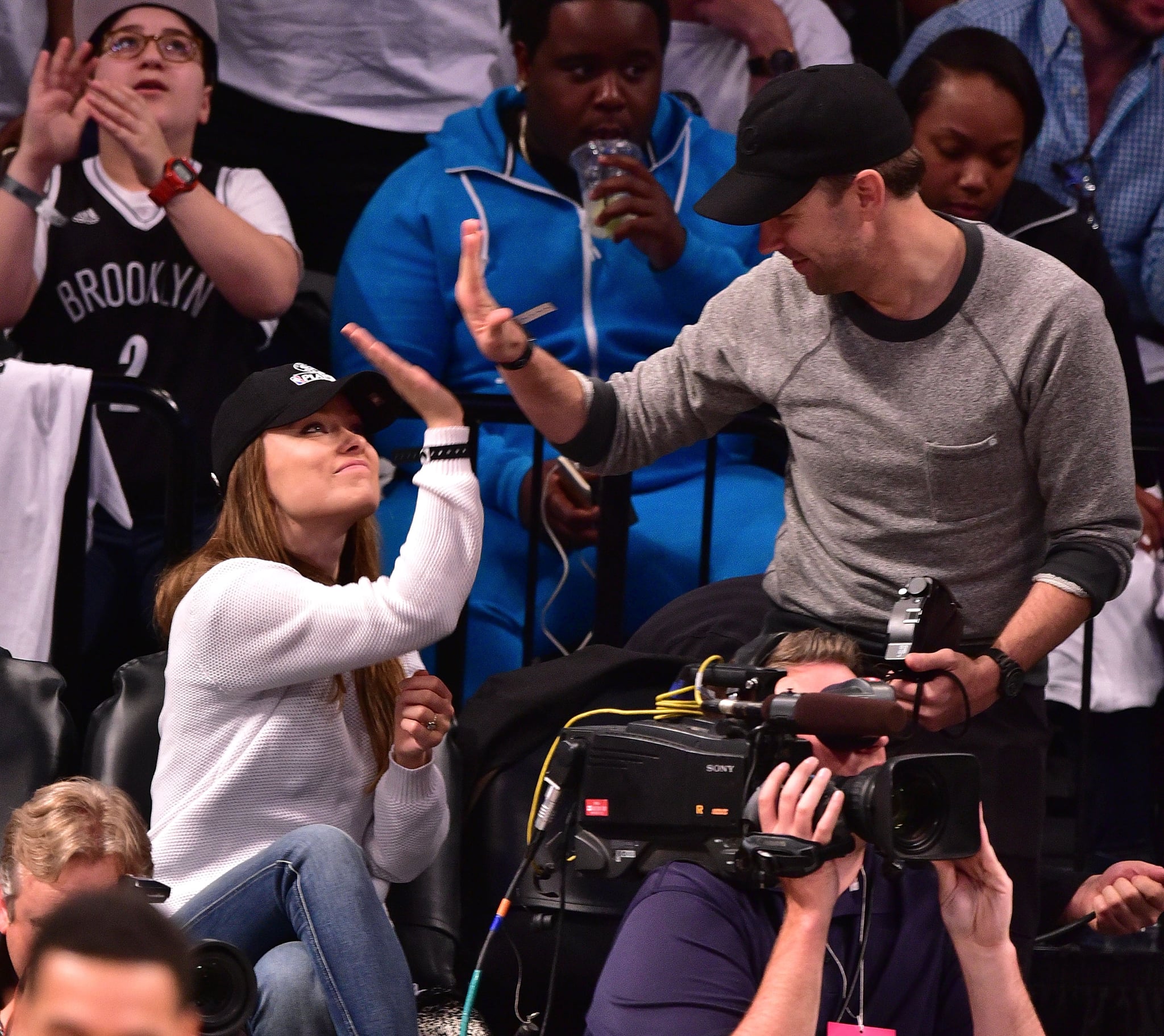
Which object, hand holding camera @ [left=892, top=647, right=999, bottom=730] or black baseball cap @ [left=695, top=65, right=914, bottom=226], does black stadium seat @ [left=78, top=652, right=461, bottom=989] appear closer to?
hand holding camera @ [left=892, top=647, right=999, bottom=730]

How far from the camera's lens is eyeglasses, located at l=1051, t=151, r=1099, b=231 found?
4793mm

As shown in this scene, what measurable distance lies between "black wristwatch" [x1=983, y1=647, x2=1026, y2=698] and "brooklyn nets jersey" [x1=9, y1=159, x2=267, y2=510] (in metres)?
1.92

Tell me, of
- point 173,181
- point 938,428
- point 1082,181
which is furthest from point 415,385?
point 1082,181

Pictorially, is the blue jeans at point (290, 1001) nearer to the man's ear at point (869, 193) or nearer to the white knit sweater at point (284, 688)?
the white knit sweater at point (284, 688)

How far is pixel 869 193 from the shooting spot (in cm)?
299

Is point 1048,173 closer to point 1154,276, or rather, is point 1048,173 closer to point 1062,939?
point 1154,276

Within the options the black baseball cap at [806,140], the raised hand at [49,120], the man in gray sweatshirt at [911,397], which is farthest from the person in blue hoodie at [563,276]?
the black baseball cap at [806,140]

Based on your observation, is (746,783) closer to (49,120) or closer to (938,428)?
(938,428)

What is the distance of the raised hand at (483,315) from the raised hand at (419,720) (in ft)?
1.73

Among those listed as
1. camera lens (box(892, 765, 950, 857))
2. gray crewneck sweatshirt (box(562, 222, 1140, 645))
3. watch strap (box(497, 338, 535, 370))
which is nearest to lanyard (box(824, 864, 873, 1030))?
camera lens (box(892, 765, 950, 857))

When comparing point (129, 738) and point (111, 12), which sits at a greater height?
point (111, 12)

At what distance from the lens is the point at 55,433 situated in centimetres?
378

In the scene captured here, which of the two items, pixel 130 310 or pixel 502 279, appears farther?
pixel 502 279

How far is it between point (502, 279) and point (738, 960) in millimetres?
2169
